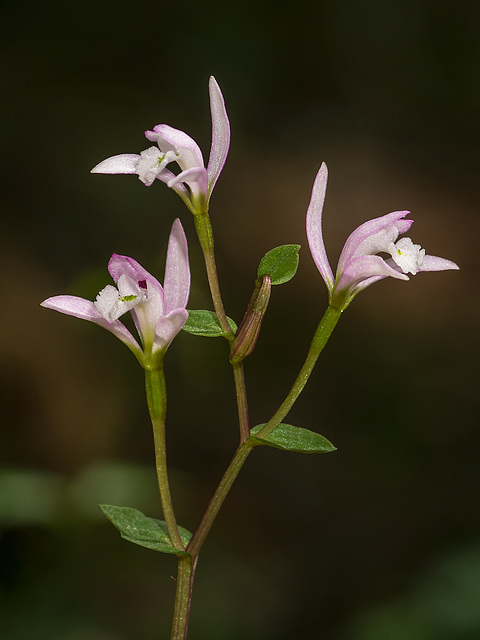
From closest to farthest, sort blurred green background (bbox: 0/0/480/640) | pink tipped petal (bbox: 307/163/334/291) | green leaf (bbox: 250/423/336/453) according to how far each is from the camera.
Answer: green leaf (bbox: 250/423/336/453) < pink tipped petal (bbox: 307/163/334/291) < blurred green background (bbox: 0/0/480/640)

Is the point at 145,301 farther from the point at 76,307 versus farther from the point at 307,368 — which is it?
the point at 307,368

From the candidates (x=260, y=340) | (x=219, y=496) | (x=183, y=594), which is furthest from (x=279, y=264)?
(x=260, y=340)

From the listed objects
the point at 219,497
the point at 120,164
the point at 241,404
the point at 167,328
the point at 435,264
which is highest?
the point at 120,164

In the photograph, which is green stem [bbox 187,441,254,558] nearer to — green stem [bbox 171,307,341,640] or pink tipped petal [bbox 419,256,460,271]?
green stem [bbox 171,307,341,640]

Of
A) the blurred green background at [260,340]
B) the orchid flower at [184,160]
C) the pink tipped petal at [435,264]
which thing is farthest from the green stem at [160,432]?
the blurred green background at [260,340]

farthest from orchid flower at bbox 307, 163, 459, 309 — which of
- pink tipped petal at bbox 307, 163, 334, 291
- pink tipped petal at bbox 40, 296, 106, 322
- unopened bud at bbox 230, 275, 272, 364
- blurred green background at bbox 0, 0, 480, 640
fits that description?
blurred green background at bbox 0, 0, 480, 640

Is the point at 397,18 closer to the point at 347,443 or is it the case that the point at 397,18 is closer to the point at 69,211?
the point at 69,211
